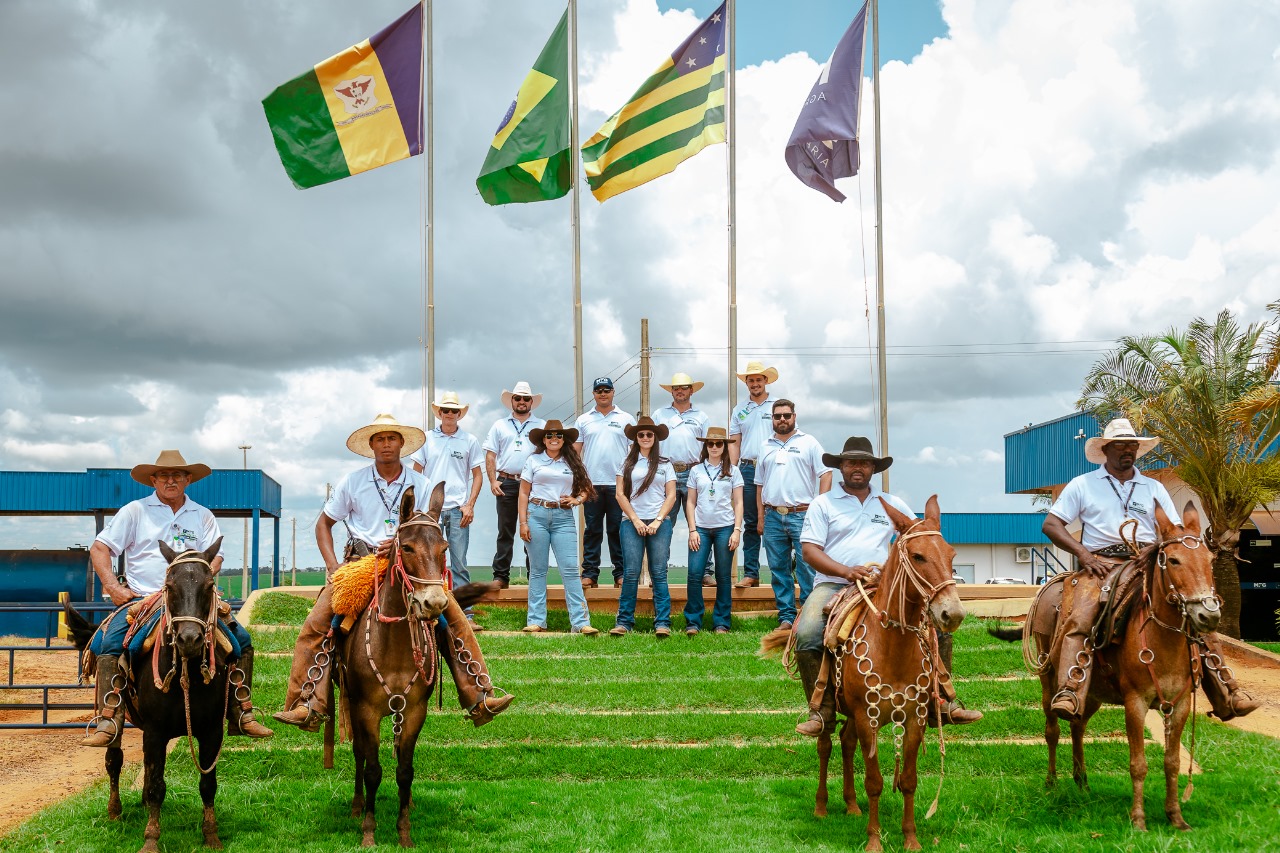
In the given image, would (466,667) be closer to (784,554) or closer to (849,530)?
(849,530)

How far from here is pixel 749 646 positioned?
13562mm

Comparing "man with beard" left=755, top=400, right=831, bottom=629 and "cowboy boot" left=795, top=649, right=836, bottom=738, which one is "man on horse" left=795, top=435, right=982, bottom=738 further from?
"man with beard" left=755, top=400, right=831, bottom=629

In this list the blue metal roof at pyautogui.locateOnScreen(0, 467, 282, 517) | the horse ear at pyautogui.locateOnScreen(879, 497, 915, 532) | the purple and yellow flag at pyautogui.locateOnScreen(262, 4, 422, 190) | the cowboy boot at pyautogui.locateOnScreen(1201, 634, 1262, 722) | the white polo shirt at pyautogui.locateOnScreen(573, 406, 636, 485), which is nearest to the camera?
the horse ear at pyautogui.locateOnScreen(879, 497, 915, 532)

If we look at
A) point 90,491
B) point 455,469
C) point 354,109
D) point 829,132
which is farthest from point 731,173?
point 90,491

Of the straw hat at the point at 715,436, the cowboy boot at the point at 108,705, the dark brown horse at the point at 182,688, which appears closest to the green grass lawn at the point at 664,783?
the dark brown horse at the point at 182,688

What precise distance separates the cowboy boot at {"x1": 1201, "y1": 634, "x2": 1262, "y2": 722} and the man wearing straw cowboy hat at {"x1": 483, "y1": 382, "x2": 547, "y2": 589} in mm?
8698

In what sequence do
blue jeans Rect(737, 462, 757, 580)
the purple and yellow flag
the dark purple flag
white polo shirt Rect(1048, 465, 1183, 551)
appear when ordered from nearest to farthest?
white polo shirt Rect(1048, 465, 1183, 551) → blue jeans Rect(737, 462, 757, 580) → the purple and yellow flag → the dark purple flag

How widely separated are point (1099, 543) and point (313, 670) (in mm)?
6240

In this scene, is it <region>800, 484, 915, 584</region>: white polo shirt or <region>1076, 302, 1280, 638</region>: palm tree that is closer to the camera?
<region>800, 484, 915, 584</region>: white polo shirt

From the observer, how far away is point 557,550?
13867 mm

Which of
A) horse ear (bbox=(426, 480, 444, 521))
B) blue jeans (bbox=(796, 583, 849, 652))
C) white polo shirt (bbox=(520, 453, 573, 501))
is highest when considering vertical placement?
white polo shirt (bbox=(520, 453, 573, 501))

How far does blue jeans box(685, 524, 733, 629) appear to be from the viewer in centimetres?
1409

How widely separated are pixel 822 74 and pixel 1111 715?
12379 millimetres

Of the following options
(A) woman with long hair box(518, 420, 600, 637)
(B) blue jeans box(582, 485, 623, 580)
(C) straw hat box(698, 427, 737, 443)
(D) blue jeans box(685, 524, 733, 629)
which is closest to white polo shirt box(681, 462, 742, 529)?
(D) blue jeans box(685, 524, 733, 629)
